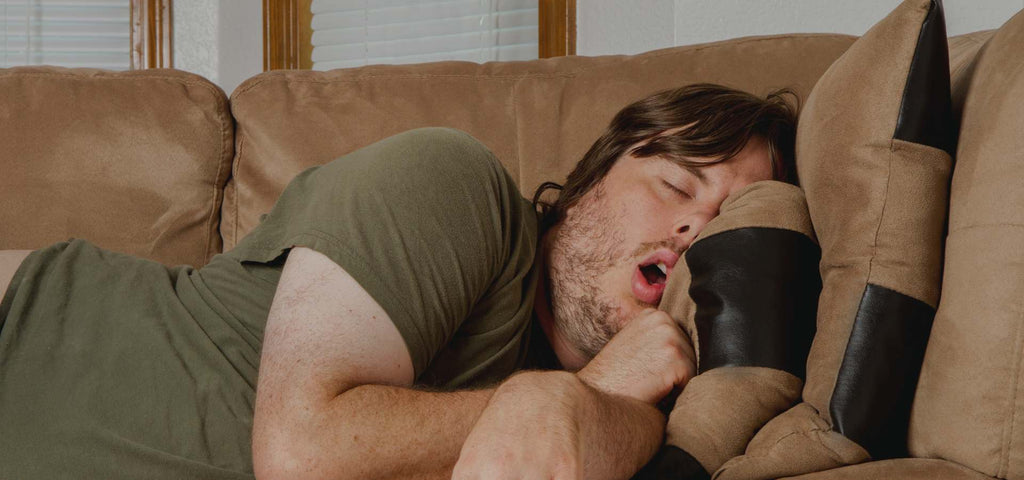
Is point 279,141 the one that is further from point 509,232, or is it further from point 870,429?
point 870,429

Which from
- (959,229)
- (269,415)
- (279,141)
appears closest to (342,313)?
(269,415)

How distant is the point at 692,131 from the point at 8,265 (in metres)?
1.09

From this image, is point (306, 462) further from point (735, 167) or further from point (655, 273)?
point (735, 167)

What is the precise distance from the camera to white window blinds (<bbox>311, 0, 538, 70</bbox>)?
302 centimetres

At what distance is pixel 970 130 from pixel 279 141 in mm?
1274

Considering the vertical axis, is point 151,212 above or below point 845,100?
below

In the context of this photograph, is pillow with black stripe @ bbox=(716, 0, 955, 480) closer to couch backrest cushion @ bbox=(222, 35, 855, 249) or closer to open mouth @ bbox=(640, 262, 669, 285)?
open mouth @ bbox=(640, 262, 669, 285)

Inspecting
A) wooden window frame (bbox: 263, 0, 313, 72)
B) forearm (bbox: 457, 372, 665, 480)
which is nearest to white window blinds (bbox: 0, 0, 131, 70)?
wooden window frame (bbox: 263, 0, 313, 72)

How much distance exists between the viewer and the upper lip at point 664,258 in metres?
1.32

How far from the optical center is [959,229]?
2.63 ft

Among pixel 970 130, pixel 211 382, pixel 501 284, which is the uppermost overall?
pixel 970 130

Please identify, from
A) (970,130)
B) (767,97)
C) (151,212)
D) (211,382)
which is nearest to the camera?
(970,130)

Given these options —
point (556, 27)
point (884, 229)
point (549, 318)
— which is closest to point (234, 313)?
point (549, 318)

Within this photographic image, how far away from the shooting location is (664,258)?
1.32 metres
